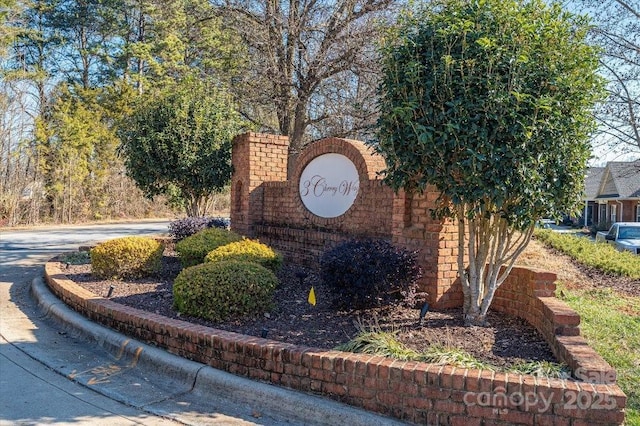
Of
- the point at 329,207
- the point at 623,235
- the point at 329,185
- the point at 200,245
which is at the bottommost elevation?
the point at 623,235

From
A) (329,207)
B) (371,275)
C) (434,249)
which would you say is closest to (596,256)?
(329,207)

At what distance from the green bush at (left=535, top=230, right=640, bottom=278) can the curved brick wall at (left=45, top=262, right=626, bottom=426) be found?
5.17 m

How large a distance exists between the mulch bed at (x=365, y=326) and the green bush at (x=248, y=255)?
513 millimetres

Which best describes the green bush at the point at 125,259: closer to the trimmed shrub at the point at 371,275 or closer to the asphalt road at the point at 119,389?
the asphalt road at the point at 119,389

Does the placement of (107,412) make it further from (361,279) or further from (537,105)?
(537,105)

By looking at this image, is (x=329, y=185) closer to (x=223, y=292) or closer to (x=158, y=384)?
(x=223, y=292)

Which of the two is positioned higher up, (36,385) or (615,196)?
(615,196)

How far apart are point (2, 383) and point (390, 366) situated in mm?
3523

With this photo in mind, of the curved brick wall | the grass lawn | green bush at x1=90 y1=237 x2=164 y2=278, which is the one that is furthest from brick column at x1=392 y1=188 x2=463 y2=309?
green bush at x1=90 y1=237 x2=164 y2=278

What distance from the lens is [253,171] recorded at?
33.7 feet

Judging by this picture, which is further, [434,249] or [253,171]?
[253,171]

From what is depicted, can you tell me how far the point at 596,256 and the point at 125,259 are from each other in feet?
29.2

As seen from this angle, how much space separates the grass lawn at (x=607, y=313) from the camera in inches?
182

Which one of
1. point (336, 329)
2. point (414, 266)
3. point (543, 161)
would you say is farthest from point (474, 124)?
point (336, 329)
